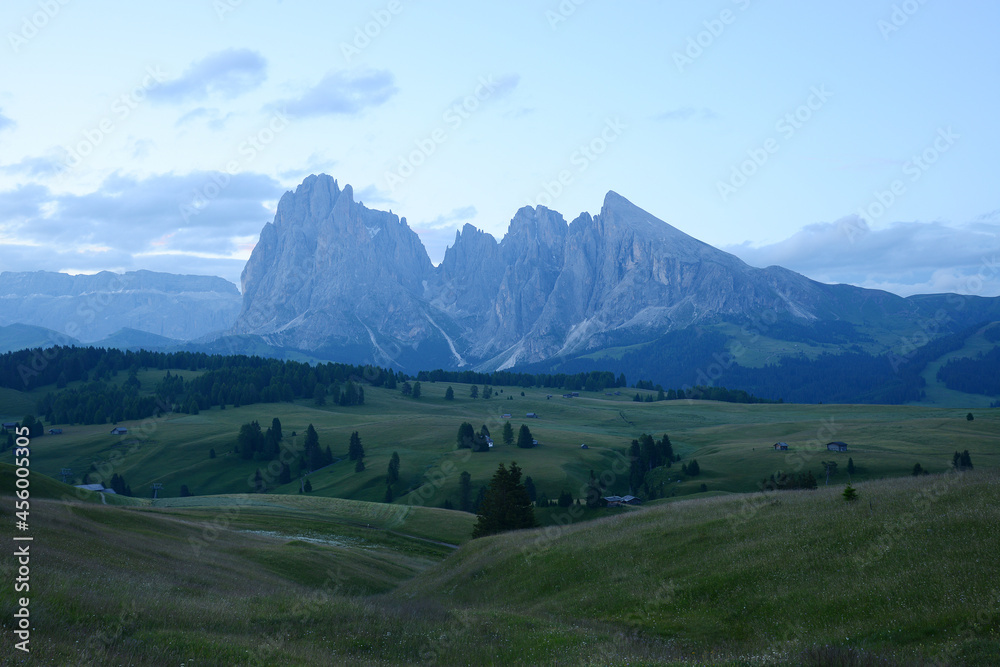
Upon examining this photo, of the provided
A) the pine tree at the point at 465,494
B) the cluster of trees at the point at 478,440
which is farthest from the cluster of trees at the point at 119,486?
the cluster of trees at the point at 478,440

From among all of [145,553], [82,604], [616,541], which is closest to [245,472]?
[145,553]

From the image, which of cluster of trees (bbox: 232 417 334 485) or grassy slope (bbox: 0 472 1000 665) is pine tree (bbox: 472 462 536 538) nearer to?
grassy slope (bbox: 0 472 1000 665)

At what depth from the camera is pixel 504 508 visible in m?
66.4

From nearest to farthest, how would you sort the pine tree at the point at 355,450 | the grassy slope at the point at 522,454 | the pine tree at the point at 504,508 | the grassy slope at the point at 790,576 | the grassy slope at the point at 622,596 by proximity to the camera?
the grassy slope at the point at 622,596, the grassy slope at the point at 790,576, the pine tree at the point at 504,508, the grassy slope at the point at 522,454, the pine tree at the point at 355,450

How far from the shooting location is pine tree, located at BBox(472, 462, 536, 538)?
215ft

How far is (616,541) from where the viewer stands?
3825 cm

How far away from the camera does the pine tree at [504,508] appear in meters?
65.6

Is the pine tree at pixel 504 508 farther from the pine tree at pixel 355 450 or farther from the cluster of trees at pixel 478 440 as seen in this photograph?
the cluster of trees at pixel 478 440

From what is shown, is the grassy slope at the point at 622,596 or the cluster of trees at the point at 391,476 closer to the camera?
the grassy slope at the point at 622,596

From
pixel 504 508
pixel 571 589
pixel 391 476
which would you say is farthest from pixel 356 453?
pixel 571 589

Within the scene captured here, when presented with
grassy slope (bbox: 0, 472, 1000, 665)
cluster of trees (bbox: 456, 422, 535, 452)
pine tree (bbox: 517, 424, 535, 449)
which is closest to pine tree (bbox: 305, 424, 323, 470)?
cluster of trees (bbox: 456, 422, 535, 452)

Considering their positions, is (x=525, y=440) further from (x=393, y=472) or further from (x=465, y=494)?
A: (x=465, y=494)

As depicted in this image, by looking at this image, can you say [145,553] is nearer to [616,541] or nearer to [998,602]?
[616,541]

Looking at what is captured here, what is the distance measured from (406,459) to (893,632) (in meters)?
146
